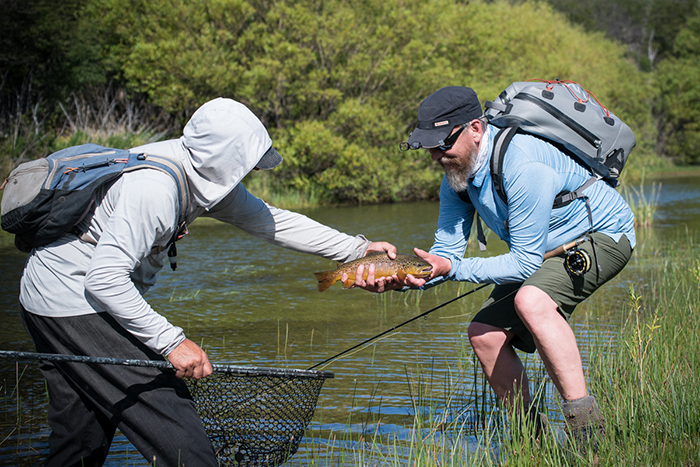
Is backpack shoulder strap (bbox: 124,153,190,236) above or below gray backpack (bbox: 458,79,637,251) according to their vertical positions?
below

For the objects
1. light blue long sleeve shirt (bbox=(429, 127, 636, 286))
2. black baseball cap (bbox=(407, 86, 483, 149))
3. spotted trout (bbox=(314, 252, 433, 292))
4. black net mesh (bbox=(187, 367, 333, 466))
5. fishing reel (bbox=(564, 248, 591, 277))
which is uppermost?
black baseball cap (bbox=(407, 86, 483, 149))

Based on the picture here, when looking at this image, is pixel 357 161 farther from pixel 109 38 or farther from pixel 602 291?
pixel 602 291

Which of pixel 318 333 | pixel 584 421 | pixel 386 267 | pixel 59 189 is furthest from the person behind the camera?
pixel 318 333

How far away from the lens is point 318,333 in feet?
24.1

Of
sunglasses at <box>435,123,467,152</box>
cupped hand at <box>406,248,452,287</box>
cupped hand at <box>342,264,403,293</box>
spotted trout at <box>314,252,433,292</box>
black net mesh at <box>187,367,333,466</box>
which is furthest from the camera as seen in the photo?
cupped hand at <box>342,264,403,293</box>

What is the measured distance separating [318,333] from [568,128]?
4.26 metres

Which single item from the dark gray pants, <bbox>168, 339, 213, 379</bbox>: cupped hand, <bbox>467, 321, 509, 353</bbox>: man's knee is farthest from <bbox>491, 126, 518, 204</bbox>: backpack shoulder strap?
the dark gray pants

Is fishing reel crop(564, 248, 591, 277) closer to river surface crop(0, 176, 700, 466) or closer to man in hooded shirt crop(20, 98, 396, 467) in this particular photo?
river surface crop(0, 176, 700, 466)

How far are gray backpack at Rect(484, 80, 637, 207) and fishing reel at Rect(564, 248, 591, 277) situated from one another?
0.95 ft

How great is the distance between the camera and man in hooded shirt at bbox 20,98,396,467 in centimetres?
298

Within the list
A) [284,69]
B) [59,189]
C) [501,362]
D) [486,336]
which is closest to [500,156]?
[486,336]

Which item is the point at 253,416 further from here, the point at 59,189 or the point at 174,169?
the point at 59,189

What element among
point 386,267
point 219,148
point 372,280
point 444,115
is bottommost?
point 372,280

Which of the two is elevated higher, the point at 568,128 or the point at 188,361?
the point at 568,128
